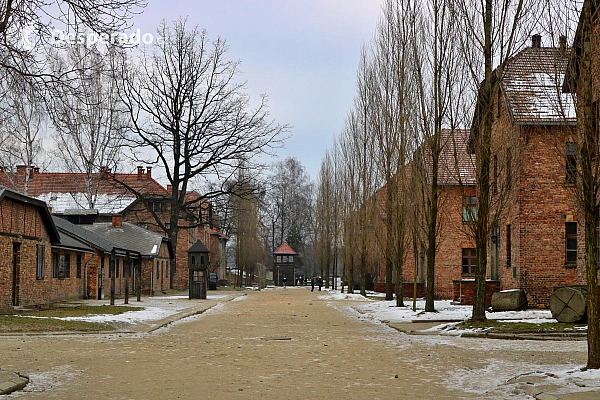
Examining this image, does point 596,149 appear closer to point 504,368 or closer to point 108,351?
point 504,368

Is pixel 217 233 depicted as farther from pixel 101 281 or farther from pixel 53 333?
pixel 53 333

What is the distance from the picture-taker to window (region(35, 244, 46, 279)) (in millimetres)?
26906

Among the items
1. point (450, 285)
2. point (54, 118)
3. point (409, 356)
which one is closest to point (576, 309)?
point (409, 356)

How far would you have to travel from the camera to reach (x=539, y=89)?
23.9 metres

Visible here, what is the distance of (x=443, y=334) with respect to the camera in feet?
58.7

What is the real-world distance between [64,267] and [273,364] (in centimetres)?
2226

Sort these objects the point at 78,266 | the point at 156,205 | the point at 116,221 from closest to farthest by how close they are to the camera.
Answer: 1. the point at 78,266
2. the point at 116,221
3. the point at 156,205

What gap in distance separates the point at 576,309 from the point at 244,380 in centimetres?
1102

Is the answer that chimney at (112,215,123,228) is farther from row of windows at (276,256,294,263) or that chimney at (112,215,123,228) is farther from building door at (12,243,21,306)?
row of windows at (276,256,294,263)

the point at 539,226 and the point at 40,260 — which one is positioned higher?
the point at 539,226

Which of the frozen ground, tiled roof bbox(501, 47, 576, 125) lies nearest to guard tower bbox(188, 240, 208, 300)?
tiled roof bbox(501, 47, 576, 125)

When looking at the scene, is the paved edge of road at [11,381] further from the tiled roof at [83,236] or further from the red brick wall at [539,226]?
the tiled roof at [83,236]

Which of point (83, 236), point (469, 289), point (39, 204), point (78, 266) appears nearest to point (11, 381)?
point (39, 204)

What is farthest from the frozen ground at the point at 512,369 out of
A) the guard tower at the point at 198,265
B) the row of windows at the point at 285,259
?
the row of windows at the point at 285,259
